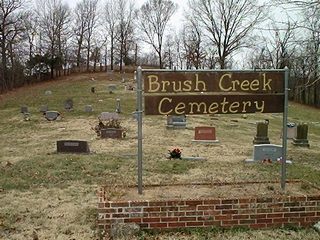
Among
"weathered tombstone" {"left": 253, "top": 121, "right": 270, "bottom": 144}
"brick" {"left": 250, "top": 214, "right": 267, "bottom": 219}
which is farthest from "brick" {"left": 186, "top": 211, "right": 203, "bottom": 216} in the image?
"weathered tombstone" {"left": 253, "top": 121, "right": 270, "bottom": 144}

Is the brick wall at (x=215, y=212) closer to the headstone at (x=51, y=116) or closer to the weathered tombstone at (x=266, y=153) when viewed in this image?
the weathered tombstone at (x=266, y=153)

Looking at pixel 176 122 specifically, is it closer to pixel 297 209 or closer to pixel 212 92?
pixel 212 92

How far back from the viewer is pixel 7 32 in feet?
125

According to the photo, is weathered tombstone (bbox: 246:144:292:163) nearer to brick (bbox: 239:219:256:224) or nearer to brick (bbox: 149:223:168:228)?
brick (bbox: 239:219:256:224)

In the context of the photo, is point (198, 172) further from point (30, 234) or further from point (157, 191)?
point (30, 234)

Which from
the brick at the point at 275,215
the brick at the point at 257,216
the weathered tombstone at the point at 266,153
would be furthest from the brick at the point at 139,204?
the weathered tombstone at the point at 266,153

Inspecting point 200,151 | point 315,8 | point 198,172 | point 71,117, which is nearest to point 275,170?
point 198,172

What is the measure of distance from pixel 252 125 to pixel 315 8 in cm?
1365

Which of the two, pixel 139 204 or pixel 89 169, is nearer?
pixel 139 204

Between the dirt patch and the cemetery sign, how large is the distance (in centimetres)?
122

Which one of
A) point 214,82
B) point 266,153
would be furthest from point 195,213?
point 266,153

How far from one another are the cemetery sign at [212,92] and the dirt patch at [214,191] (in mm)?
1218

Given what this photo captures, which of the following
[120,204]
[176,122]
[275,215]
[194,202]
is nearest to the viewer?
[120,204]

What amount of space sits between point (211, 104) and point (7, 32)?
3785 cm
